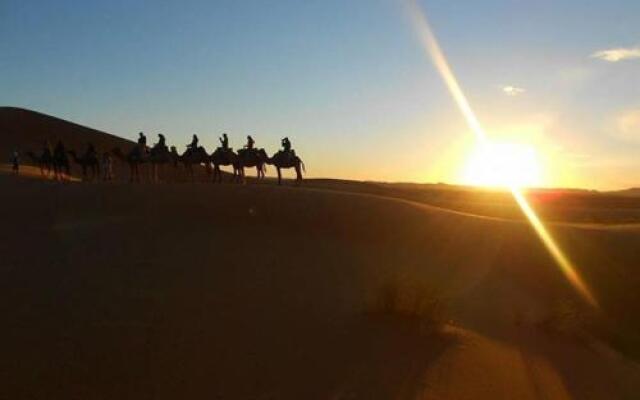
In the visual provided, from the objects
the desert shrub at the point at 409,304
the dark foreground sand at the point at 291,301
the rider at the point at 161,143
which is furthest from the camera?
the rider at the point at 161,143

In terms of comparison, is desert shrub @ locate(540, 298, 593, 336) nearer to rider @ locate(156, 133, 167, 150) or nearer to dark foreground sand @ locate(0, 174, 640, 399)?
dark foreground sand @ locate(0, 174, 640, 399)

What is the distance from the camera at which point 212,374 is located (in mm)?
10445

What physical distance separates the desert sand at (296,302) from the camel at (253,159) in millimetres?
12190

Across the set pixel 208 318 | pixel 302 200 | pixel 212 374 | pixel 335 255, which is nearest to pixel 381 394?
pixel 212 374

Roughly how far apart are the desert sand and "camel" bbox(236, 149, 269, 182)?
12.2 m

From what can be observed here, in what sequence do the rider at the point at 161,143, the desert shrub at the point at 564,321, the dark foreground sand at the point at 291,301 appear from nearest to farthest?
the dark foreground sand at the point at 291,301 → the desert shrub at the point at 564,321 → the rider at the point at 161,143

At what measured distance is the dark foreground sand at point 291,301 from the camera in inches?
418

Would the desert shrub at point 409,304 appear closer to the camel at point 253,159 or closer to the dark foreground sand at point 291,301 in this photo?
the dark foreground sand at point 291,301

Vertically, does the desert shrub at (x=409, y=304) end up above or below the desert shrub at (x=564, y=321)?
above

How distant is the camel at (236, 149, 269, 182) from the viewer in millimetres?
38031

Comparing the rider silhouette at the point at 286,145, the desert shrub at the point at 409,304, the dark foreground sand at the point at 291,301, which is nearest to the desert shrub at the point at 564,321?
the dark foreground sand at the point at 291,301

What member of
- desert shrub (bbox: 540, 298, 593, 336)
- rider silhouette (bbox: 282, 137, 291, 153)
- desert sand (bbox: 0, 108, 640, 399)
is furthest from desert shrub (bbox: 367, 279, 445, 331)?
rider silhouette (bbox: 282, 137, 291, 153)

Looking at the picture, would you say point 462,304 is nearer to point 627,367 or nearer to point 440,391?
point 627,367

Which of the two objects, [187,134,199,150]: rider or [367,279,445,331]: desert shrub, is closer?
[367,279,445,331]: desert shrub
